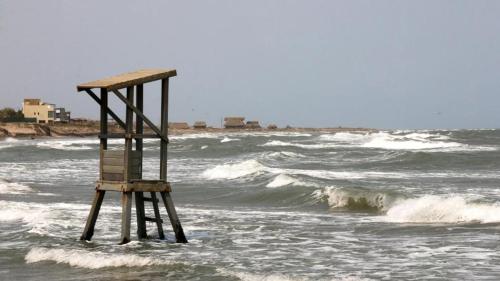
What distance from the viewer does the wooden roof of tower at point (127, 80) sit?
44.9 feet

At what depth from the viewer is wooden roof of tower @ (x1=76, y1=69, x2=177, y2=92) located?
539 inches

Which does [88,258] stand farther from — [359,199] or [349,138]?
[349,138]

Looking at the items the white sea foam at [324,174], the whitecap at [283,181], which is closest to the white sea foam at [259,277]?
the whitecap at [283,181]

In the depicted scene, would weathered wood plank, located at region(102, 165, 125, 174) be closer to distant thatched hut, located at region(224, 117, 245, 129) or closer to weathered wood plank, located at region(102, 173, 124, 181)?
weathered wood plank, located at region(102, 173, 124, 181)

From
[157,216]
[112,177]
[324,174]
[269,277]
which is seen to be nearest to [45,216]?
[157,216]

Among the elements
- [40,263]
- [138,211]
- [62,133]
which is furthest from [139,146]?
[62,133]

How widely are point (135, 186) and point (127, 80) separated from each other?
167 centimetres

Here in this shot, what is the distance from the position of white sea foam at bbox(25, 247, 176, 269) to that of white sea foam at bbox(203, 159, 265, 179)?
67.3 feet

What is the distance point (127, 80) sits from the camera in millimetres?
13859

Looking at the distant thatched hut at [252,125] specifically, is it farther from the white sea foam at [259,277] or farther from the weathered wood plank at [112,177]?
the white sea foam at [259,277]

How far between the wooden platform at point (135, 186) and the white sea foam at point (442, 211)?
22.7 ft

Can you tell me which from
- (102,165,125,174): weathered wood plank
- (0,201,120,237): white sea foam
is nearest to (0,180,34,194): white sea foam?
(0,201,120,237): white sea foam

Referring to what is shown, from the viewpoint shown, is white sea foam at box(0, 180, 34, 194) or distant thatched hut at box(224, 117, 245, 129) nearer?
white sea foam at box(0, 180, 34, 194)

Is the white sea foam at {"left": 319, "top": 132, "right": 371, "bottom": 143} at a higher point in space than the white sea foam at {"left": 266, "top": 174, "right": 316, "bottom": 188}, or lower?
lower
